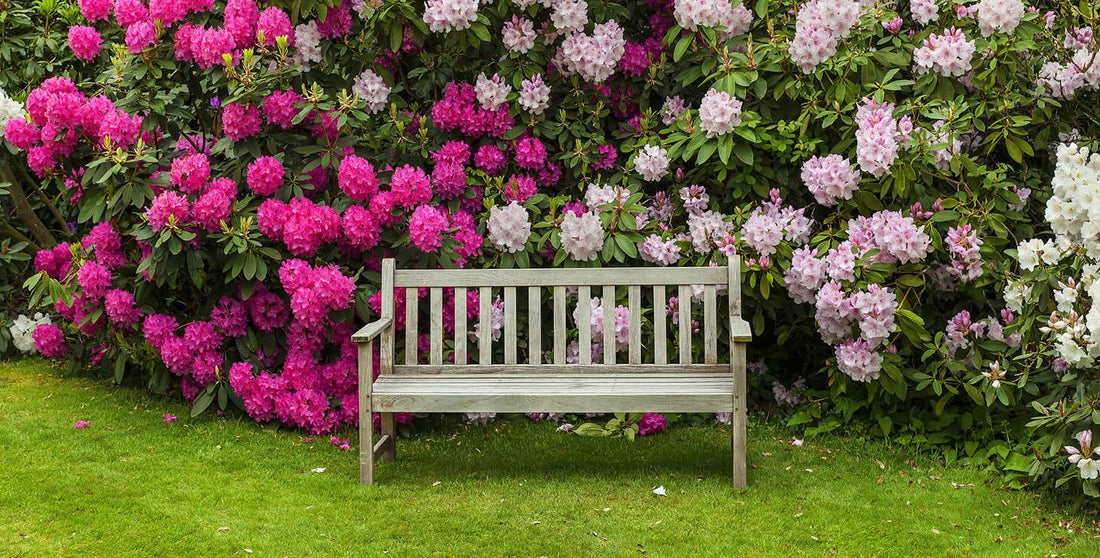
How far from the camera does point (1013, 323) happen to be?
14.1ft

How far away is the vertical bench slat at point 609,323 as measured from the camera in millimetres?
4586

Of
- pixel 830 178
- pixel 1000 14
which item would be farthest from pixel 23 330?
pixel 1000 14

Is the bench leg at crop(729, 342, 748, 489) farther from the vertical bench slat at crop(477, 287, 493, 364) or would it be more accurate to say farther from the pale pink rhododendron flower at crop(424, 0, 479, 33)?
the pale pink rhododendron flower at crop(424, 0, 479, 33)

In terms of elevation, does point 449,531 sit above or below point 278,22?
below

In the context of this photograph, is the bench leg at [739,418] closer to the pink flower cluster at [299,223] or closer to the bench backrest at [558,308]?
the bench backrest at [558,308]

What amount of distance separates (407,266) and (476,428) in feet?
2.69

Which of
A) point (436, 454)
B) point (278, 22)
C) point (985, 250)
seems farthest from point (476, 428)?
point (985, 250)

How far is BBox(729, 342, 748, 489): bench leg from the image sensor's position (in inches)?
162

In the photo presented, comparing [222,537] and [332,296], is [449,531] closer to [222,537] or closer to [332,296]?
[222,537]

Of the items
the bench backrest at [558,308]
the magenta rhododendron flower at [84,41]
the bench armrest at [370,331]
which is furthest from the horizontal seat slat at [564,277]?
the magenta rhododendron flower at [84,41]

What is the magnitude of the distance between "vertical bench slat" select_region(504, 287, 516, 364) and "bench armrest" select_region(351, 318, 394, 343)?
1.54 feet

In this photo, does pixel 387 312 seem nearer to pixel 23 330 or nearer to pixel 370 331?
pixel 370 331

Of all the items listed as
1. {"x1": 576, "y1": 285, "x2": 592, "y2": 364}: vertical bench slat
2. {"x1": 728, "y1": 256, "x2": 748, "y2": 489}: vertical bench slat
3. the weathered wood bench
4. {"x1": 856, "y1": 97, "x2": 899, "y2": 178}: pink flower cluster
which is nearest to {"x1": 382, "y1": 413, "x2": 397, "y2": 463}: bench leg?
the weathered wood bench

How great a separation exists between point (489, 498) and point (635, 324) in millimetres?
969
